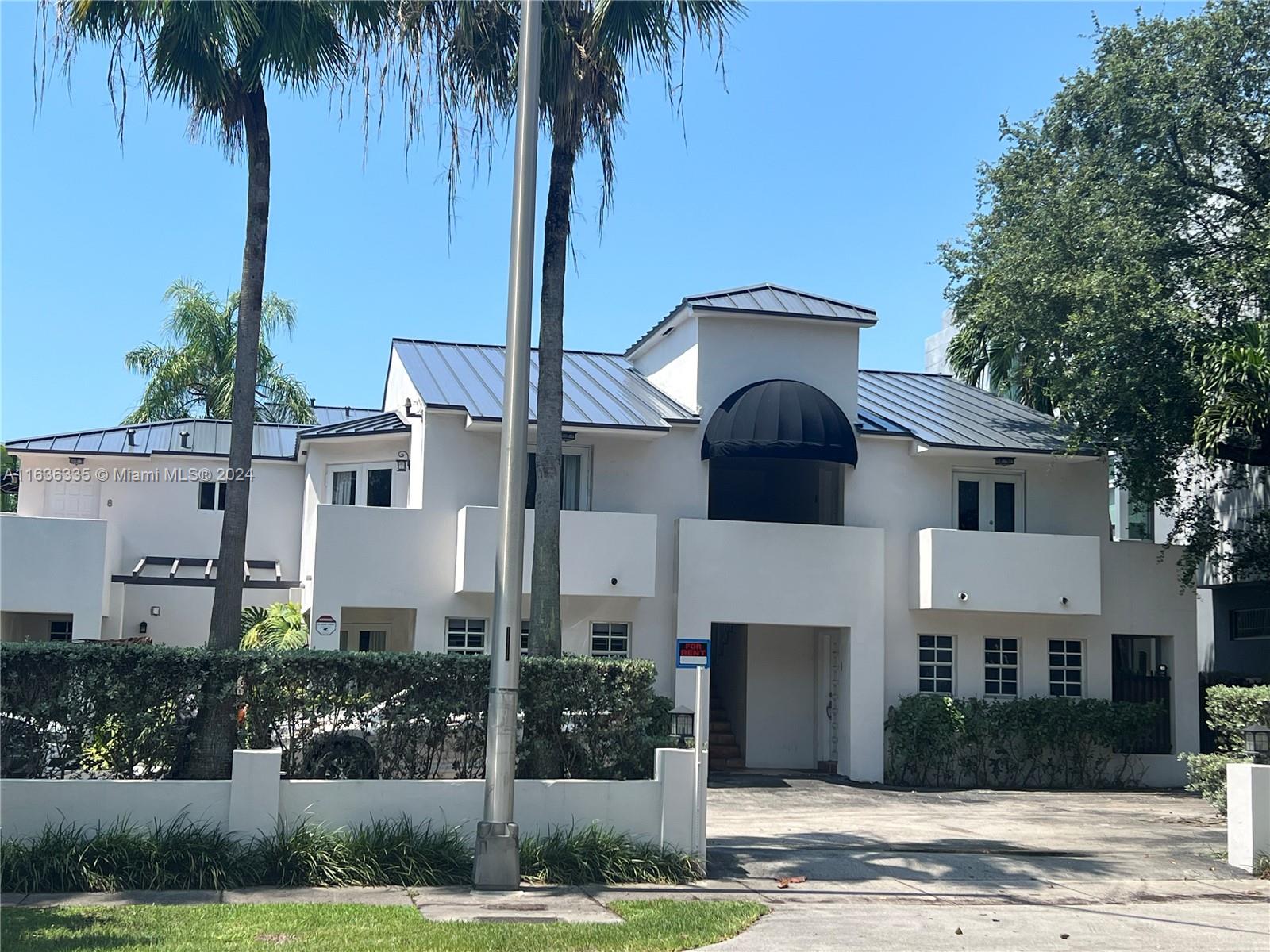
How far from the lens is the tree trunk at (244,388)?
13758 mm

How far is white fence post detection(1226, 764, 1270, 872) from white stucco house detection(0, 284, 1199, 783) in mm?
8739

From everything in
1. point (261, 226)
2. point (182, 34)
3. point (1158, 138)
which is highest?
point (1158, 138)

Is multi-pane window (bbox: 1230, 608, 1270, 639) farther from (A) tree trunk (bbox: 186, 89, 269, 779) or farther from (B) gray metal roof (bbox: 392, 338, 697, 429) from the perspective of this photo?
(A) tree trunk (bbox: 186, 89, 269, 779)

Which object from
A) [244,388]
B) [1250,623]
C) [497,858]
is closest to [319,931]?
[497,858]

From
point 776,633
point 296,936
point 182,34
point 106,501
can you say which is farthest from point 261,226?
point 106,501

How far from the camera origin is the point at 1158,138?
21.1 m

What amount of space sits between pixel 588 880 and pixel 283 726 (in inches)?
Answer: 137

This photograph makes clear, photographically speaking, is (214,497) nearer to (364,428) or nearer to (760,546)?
(364,428)

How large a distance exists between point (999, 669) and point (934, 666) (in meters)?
1.26

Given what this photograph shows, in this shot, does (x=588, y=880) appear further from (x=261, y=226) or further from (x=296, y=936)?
(x=261, y=226)

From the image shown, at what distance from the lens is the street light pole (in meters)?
11.8

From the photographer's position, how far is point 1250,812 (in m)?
13.8

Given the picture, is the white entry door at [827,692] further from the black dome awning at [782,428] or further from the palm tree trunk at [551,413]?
the palm tree trunk at [551,413]

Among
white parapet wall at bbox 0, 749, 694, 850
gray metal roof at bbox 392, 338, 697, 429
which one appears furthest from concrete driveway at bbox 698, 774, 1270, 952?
gray metal roof at bbox 392, 338, 697, 429
